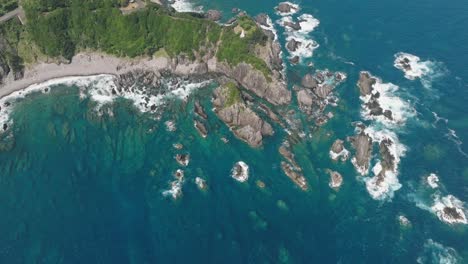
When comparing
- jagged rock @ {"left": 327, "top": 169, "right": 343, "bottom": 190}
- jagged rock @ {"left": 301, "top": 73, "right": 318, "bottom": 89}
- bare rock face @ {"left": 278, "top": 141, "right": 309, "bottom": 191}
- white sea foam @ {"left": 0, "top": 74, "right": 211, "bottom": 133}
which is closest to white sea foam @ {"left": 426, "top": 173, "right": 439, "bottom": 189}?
jagged rock @ {"left": 327, "top": 169, "right": 343, "bottom": 190}

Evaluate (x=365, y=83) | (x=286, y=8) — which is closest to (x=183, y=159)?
(x=365, y=83)

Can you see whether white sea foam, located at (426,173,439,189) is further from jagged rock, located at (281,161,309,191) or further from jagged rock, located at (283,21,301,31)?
jagged rock, located at (283,21,301,31)

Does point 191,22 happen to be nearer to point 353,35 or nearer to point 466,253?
point 353,35

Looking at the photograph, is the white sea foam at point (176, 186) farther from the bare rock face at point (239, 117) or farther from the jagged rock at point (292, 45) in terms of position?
the jagged rock at point (292, 45)

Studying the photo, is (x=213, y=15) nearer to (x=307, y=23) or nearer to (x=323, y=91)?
(x=307, y=23)

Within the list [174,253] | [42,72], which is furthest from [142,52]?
[174,253]

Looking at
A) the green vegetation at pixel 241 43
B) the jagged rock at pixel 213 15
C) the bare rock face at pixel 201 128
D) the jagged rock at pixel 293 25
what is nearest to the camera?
the bare rock face at pixel 201 128

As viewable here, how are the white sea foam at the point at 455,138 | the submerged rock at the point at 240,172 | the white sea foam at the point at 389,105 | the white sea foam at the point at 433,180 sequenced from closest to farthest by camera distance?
the submerged rock at the point at 240,172 → the white sea foam at the point at 433,180 → the white sea foam at the point at 455,138 → the white sea foam at the point at 389,105

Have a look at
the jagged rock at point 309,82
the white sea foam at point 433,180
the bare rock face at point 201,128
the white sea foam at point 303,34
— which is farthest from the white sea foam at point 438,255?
the white sea foam at point 303,34
